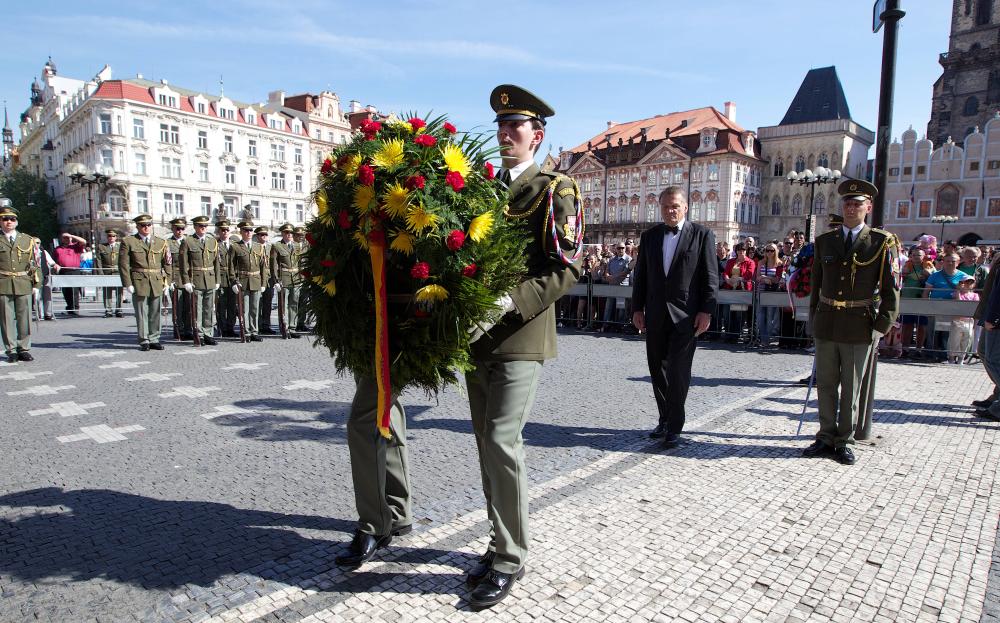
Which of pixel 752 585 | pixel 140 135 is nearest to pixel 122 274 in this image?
pixel 752 585

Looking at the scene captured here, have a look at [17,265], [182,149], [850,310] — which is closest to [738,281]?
[850,310]

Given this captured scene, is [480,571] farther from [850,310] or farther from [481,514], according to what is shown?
[850,310]

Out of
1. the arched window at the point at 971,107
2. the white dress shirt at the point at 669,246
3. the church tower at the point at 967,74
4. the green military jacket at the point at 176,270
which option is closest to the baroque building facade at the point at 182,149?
the green military jacket at the point at 176,270

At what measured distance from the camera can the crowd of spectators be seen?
34.1 feet

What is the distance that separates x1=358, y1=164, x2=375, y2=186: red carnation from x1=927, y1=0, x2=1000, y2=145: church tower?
3610 inches

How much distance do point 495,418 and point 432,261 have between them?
0.84 metres

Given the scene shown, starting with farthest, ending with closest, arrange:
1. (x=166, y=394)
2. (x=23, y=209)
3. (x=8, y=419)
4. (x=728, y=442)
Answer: (x=23, y=209) < (x=166, y=394) < (x=8, y=419) < (x=728, y=442)

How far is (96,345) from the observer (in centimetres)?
1074

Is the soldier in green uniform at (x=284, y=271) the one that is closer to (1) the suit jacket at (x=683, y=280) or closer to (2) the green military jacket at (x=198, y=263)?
(2) the green military jacket at (x=198, y=263)

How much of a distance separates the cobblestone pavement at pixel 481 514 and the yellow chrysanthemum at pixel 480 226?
102 cm

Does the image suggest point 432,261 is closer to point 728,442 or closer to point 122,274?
point 728,442

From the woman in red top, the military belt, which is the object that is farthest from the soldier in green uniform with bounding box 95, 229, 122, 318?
the military belt

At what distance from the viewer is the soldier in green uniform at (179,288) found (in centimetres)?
1116

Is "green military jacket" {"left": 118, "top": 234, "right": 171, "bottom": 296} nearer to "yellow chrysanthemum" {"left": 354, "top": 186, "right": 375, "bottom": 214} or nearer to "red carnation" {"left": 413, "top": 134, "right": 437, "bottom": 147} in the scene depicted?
"yellow chrysanthemum" {"left": 354, "top": 186, "right": 375, "bottom": 214}
